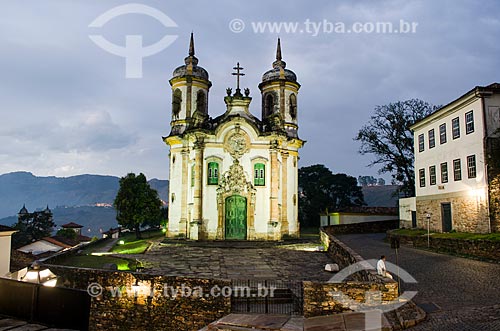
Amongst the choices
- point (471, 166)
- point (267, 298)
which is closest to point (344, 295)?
point (267, 298)

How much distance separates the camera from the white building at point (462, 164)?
65.1ft

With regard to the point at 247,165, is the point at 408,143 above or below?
above

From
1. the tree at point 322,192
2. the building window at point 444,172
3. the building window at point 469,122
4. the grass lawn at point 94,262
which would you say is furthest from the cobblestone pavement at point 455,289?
the tree at point 322,192

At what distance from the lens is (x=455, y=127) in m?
23.0

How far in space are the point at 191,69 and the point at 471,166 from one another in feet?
67.0

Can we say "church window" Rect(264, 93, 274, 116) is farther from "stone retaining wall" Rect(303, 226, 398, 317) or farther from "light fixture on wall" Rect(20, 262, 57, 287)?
"light fixture on wall" Rect(20, 262, 57, 287)

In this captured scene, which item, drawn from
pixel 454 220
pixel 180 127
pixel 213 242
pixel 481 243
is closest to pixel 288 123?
pixel 180 127

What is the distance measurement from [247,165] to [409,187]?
19.2 meters

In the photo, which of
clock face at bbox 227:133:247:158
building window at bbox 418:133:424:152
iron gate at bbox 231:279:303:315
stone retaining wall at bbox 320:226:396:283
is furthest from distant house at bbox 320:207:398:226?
iron gate at bbox 231:279:303:315

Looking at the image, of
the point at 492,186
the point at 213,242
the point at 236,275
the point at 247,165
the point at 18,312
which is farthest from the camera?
the point at 247,165

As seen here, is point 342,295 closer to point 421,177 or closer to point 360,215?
point 421,177

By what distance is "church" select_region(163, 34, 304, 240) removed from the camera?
2653 centimetres

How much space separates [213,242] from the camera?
25.4 metres

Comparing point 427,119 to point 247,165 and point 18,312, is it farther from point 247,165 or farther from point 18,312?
point 18,312
